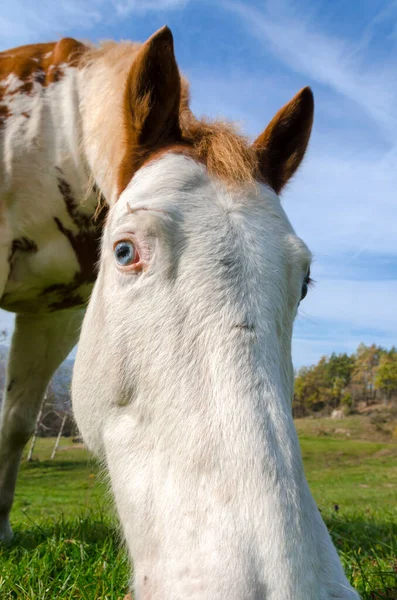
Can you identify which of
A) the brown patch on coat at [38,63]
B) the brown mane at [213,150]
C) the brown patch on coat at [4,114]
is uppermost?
the brown patch on coat at [38,63]

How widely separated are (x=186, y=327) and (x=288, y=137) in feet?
5.23

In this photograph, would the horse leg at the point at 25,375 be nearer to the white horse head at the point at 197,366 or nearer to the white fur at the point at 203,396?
the white horse head at the point at 197,366

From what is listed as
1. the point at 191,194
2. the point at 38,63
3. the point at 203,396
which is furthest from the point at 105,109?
the point at 203,396

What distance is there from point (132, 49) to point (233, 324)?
2791 millimetres

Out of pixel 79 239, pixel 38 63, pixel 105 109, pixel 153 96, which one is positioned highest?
pixel 38 63

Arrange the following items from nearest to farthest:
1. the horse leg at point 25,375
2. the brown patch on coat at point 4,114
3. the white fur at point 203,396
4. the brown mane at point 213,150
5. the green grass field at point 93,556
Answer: the white fur at point 203,396, the brown mane at point 213,150, the green grass field at point 93,556, the brown patch on coat at point 4,114, the horse leg at point 25,375

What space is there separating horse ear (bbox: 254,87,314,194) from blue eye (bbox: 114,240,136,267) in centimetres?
102

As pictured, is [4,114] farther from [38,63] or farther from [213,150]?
[213,150]

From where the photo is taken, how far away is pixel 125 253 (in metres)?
2.21

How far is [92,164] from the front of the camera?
11.2 ft

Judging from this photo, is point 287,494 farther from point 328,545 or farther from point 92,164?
point 92,164

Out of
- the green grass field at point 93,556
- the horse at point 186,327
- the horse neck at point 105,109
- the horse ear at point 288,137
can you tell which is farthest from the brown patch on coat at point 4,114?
the green grass field at point 93,556

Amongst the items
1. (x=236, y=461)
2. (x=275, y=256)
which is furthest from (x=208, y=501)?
(x=275, y=256)

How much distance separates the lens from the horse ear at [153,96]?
249 cm
